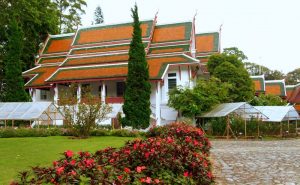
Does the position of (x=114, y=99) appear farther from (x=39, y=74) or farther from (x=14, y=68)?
(x=14, y=68)

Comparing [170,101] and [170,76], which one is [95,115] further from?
[170,76]

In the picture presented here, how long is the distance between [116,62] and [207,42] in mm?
10386

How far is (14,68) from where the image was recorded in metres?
31.5

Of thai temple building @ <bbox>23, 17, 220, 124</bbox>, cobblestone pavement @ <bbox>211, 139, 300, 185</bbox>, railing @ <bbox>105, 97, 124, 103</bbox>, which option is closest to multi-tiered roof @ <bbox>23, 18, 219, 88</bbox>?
thai temple building @ <bbox>23, 17, 220, 124</bbox>

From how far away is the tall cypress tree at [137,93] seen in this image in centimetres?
2603

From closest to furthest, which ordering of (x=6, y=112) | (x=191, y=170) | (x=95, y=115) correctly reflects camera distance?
(x=191, y=170) → (x=95, y=115) → (x=6, y=112)

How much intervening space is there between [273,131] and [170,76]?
29.3ft

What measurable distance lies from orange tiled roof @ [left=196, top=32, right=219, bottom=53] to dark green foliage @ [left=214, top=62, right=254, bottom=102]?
475 cm

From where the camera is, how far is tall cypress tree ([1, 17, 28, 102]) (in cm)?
3097

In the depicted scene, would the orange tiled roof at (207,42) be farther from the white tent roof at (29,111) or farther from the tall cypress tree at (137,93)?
the white tent roof at (29,111)

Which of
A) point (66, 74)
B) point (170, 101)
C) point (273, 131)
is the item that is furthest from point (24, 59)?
point (273, 131)

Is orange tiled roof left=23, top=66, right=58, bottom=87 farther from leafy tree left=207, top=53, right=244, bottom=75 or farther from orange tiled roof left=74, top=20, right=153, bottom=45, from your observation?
leafy tree left=207, top=53, right=244, bottom=75

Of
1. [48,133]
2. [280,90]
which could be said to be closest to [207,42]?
[280,90]

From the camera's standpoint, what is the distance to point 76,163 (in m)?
4.52
